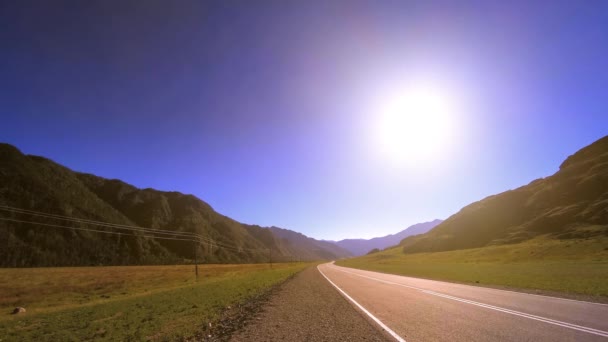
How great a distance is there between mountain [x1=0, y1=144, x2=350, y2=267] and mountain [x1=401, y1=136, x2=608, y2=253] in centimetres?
9704

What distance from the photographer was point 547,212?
127 m

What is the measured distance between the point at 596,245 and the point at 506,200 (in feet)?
349

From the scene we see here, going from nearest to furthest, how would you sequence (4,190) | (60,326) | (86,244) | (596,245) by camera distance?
(60,326), (596,245), (4,190), (86,244)

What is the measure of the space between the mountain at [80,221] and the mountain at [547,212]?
9704cm

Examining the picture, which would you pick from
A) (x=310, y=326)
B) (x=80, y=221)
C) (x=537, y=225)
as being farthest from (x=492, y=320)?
(x=537, y=225)

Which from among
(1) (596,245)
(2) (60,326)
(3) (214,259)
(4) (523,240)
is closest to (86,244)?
(3) (214,259)

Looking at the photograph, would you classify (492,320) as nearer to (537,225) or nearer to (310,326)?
Result: (310,326)

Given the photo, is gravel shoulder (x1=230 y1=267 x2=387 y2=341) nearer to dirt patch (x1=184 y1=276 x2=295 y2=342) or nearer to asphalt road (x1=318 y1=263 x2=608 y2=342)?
dirt patch (x1=184 y1=276 x2=295 y2=342)

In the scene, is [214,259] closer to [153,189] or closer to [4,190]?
[153,189]

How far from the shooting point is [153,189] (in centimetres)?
18625

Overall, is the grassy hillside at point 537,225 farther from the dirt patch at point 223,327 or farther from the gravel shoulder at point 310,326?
the dirt patch at point 223,327

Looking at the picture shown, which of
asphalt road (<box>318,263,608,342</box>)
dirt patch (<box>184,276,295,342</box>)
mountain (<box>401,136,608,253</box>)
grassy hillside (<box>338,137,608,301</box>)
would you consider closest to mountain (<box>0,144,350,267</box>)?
dirt patch (<box>184,276,295,342</box>)

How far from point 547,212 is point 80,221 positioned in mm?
165875

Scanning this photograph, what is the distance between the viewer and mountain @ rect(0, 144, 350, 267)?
91062 mm
